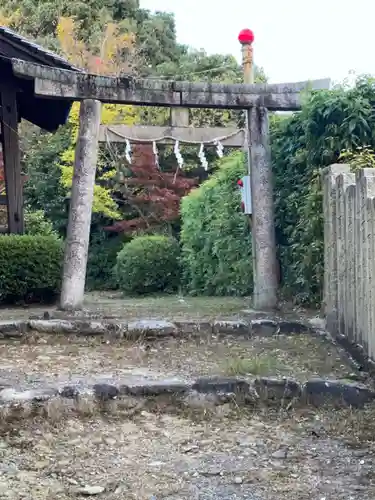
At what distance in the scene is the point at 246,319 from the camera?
6434mm

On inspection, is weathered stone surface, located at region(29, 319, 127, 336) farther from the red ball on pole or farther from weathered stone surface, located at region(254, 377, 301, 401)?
the red ball on pole

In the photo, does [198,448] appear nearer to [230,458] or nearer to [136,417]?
[230,458]

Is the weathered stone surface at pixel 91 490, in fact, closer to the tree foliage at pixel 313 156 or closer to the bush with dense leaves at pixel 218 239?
the tree foliage at pixel 313 156

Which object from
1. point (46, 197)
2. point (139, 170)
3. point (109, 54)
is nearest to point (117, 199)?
point (139, 170)

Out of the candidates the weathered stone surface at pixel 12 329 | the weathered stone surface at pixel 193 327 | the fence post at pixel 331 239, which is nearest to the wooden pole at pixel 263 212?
the weathered stone surface at pixel 193 327

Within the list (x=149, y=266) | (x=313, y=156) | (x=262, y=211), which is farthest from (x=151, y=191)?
(x=313, y=156)

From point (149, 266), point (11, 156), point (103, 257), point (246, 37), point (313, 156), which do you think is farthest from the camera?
point (103, 257)

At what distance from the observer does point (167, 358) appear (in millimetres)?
5227

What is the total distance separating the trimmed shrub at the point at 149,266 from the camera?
489 inches

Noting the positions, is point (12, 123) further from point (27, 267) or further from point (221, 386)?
point (221, 386)

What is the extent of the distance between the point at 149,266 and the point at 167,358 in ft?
23.8

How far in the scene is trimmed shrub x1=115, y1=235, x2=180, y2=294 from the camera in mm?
12430

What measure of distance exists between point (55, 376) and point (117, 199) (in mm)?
13225

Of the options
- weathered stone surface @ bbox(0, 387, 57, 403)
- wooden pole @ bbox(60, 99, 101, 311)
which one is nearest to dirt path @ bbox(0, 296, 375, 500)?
weathered stone surface @ bbox(0, 387, 57, 403)
